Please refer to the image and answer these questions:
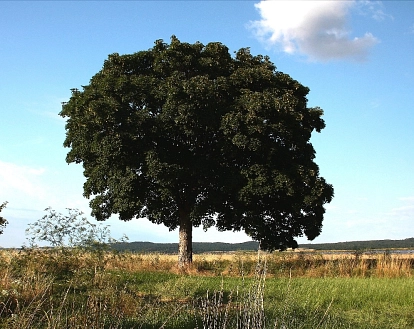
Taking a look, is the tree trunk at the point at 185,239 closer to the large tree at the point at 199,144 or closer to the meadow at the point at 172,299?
the large tree at the point at 199,144

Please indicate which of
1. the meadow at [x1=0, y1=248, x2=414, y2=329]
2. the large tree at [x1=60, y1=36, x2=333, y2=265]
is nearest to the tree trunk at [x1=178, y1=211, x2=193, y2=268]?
the large tree at [x1=60, y1=36, x2=333, y2=265]

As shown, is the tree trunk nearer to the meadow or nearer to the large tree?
the large tree

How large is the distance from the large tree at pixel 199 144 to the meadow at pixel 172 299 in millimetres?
3660

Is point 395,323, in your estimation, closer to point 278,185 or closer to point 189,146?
point 278,185

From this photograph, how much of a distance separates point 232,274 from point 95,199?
820cm

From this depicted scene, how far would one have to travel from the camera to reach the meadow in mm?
7773

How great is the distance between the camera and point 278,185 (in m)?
21.7

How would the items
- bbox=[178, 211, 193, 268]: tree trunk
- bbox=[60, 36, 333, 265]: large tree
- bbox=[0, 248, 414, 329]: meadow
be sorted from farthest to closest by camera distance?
bbox=[178, 211, 193, 268]: tree trunk, bbox=[60, 36, 333, 265]: large tree, bbox=[0, 248, 414, 329]: meadow

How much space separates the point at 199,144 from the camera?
77.3ft

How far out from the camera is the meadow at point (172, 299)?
777cm

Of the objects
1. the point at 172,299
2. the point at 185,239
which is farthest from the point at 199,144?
the point at 172,299

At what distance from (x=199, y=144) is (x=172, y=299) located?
1199 centimetres

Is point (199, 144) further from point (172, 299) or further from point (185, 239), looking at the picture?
point (172, 299)

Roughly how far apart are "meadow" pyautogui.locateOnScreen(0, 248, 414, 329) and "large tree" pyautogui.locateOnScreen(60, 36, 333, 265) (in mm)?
3660
